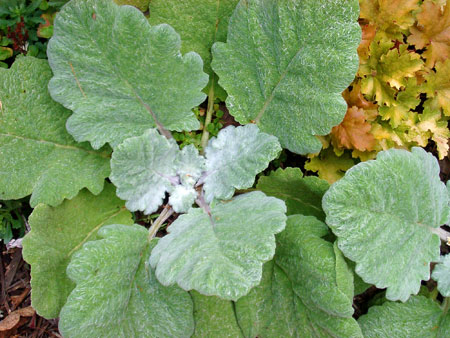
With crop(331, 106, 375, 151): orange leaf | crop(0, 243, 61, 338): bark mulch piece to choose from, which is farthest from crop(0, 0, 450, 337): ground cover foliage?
crop(0, 243, 61, 338): bark mulch piece

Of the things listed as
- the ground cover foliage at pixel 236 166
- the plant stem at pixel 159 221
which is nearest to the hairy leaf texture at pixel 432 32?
the ground cover foliage at pixel 236 166

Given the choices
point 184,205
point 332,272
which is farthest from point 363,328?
point 184,205

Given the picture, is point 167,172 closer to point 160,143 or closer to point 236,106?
point 160,143

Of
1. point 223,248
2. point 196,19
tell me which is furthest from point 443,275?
point 196,19

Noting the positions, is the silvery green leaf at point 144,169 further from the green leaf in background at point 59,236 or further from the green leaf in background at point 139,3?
the green leaf in background at point 139,3

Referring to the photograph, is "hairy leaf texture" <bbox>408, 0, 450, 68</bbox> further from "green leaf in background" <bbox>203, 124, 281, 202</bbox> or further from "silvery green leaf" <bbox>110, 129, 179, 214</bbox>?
"silvery green leaf" <bbox>110, 129, 179, 214</bbox>

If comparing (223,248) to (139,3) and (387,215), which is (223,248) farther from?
(139,3)
